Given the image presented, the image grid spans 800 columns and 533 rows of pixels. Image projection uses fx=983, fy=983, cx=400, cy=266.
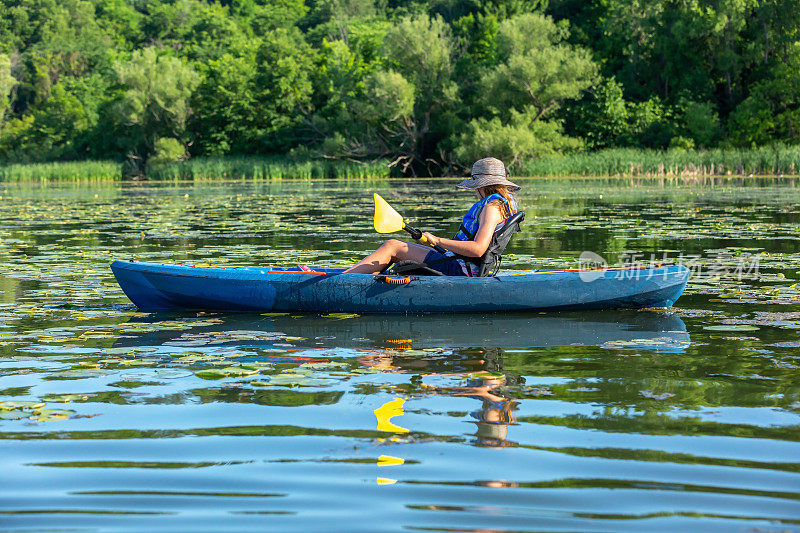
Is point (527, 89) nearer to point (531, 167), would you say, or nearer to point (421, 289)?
point (531, 167)

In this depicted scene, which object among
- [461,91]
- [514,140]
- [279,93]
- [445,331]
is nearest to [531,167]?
[514,140]

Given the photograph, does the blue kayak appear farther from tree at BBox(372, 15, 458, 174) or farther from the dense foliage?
tree at BBox(372, 15, 458, 174)

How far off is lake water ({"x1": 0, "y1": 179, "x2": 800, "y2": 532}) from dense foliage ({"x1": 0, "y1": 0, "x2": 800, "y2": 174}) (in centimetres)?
3327

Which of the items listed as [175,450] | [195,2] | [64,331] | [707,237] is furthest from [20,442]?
[195,2]

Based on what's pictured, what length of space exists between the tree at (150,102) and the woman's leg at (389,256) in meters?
46.6

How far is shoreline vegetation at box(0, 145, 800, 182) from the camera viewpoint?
3344 cm

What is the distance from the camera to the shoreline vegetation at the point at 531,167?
110ft

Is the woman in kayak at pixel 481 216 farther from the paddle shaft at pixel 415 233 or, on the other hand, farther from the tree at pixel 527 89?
the tree at pixel 527 89

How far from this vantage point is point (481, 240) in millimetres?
6137

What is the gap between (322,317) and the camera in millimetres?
6391

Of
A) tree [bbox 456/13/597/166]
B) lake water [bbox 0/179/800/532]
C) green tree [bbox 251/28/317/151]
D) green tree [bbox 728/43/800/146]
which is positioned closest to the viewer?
lake water [bbox 0/179/800/532]

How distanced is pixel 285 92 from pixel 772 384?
4950cm

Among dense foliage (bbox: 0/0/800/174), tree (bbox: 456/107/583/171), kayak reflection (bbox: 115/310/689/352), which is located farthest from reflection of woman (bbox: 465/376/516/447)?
dense foliage (bbox: 0/0/800/174)

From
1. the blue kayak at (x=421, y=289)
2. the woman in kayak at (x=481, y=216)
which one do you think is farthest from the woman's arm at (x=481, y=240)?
the blue kayak at (x=421, y=289)
